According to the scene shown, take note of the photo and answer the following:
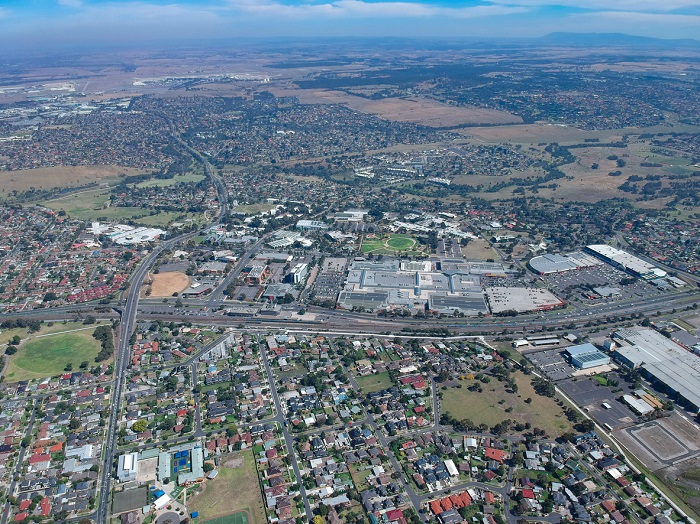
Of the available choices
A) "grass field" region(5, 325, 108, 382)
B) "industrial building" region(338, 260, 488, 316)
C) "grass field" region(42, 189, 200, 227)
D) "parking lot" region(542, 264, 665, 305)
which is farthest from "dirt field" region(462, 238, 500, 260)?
"grass field" region(5, 325, 108, 382)

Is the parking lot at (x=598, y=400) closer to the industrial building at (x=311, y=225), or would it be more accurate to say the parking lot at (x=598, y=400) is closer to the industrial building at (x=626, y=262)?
the industrial building at (x=626, y=262)

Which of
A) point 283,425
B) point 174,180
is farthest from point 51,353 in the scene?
point 174,180

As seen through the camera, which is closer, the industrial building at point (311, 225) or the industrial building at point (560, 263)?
the industrial building at point (560, 263)

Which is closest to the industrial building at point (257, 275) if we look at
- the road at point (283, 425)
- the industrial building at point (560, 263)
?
the road at point (283, 425)

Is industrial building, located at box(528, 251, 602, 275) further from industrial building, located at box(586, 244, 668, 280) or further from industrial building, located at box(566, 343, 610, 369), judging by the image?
industrial building, located at box(566, 343, 610, 369)

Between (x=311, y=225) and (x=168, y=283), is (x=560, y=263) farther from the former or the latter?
(x=168, y=283)

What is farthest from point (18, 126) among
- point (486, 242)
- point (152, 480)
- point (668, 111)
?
point (668, 111)
